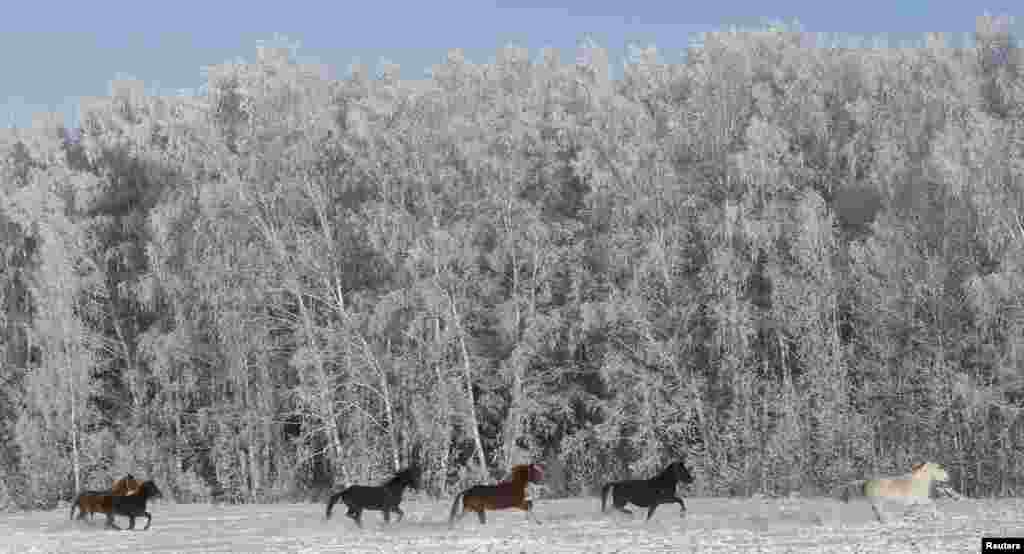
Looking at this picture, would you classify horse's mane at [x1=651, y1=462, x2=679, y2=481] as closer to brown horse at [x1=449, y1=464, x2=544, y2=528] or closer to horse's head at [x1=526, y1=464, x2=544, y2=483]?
horse's head at [x1=526, y1=464, x2=544, y2=483]

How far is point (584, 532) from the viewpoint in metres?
17.8

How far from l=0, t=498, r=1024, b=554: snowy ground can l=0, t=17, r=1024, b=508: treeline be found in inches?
396

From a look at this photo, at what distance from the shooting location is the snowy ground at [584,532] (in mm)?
15038

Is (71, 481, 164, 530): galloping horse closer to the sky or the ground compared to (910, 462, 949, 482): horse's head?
closer to the ground

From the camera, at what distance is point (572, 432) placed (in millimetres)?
38594

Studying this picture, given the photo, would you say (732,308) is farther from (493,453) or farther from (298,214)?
(298,214)

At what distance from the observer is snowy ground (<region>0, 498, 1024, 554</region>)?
15.0m

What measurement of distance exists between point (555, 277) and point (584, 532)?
66.4 ft

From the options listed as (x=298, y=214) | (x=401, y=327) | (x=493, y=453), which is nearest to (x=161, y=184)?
(x=298, y=214)

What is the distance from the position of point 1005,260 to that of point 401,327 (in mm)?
17192

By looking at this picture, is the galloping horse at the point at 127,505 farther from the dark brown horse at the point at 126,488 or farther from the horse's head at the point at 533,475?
the horse's head at the point at 533,475

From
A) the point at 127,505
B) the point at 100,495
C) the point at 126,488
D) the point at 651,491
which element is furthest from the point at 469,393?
the point at 651,491

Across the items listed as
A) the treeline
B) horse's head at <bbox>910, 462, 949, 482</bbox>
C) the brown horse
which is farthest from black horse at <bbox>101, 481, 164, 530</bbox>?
the treeline

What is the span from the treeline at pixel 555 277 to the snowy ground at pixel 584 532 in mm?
10047
